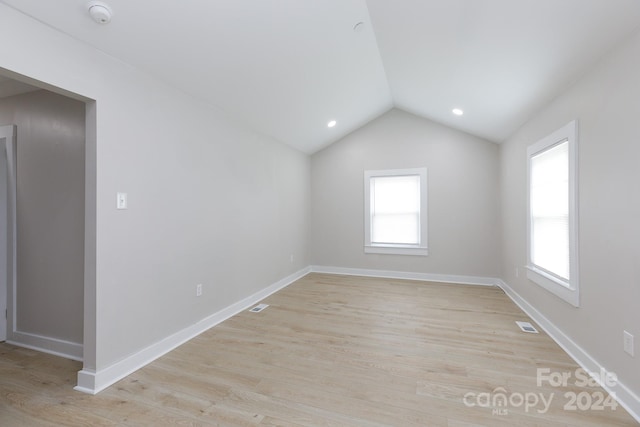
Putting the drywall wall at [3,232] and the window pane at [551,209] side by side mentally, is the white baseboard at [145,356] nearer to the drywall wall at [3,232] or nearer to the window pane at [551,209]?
the drywall wall at [3,232]

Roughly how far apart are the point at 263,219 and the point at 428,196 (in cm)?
294

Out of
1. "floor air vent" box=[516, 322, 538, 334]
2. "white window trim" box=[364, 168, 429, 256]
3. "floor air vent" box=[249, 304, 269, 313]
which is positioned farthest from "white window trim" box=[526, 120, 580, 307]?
"floor air vent" box=[249, 304, 269, 313]

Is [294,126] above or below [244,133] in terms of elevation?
above

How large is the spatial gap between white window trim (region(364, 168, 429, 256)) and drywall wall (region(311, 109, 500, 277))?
0.27 feet

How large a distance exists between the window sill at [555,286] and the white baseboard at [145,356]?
3374 mm

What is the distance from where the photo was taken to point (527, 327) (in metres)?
3.04

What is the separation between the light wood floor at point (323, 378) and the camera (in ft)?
5.70

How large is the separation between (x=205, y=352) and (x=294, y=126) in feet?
10.4

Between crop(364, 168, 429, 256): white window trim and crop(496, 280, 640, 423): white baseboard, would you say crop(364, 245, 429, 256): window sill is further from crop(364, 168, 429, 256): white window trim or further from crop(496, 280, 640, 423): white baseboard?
crop(496, 280, 640, 423): white baseboard

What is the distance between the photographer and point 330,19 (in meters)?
2.51

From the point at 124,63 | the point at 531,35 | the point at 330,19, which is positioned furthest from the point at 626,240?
the point at 124,63

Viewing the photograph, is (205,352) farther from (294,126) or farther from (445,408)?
(294,126)

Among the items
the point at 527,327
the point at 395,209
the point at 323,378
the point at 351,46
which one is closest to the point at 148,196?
the point at 323,378

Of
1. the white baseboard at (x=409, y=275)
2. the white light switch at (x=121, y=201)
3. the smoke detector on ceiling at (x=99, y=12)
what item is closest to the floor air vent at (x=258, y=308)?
the white light switch at (x=121, y=201)
